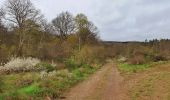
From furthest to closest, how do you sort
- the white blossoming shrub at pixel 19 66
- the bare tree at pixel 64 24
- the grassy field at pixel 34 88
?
the bare tree at pixel 64 24 < the white blossoming shrub at pixel 19 66 < the grassy field at pixel 34 88

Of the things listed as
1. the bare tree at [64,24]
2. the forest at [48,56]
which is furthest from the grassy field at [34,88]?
the bare tree at [64,24]

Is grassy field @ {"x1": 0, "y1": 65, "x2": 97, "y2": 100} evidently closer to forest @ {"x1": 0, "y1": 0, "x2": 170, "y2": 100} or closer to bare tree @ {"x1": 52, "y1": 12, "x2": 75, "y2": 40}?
forest @ {"x1": 0, "y1": 0, "x2": 170, "y2": 100}

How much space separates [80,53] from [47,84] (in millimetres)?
36788

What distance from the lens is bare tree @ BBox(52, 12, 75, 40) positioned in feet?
281

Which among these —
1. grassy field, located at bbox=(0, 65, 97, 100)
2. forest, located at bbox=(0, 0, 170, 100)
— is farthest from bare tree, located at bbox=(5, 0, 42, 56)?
grassy field, located at bbox=(0, 65, 97, 100)

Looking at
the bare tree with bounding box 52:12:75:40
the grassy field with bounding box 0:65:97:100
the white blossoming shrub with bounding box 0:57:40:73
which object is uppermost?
the bare tree with bounding box 52:12:75:40

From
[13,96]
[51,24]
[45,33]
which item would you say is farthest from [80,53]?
[13,96]

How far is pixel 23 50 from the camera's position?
56.5 metres

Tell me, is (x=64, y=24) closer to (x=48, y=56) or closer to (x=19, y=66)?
(x=48, y=56)

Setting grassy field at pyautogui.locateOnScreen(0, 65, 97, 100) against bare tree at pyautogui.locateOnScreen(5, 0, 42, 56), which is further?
bare tree at pyautogui.locateOnScreen(5, 0, 42, 56)

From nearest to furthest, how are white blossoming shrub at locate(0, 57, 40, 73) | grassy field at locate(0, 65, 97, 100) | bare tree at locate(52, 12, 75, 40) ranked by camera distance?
grassy field at locate(0, 65, 97, 100) → white blossoming shrub at locate(0, 57, 40, 73) → bare tree at locate(52, 12, 75, 40)

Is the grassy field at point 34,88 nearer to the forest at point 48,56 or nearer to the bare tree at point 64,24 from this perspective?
the forest at point 48,56

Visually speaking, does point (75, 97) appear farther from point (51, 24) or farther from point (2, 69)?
point (51, 24)

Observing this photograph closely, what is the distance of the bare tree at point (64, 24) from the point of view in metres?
85.6
